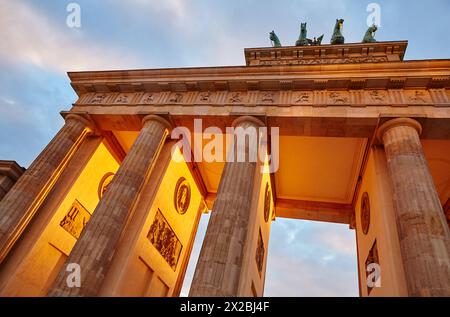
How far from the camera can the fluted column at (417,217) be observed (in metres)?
7.11

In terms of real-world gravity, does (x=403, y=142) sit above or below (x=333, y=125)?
below

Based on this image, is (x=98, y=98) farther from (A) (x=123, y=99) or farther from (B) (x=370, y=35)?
(B) (x=370, y=35)

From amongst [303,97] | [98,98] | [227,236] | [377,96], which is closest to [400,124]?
[377,96]

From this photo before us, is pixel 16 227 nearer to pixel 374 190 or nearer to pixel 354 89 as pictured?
pixel 374 190

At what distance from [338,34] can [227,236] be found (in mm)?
16397

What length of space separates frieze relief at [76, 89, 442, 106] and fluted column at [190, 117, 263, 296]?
12.0 ft

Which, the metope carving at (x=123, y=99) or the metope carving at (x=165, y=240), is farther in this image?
the metope carving at (x=123, y=99)

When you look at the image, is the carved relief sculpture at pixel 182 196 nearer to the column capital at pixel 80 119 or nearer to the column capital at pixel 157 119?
the column capital at pixel 157 119

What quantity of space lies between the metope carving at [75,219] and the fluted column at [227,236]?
25.8 feet

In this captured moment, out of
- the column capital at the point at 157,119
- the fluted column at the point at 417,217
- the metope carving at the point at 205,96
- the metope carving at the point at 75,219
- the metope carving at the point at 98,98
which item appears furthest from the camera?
the metope carving at the point at 98,98

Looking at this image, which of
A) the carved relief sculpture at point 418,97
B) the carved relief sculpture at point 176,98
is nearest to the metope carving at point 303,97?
the carved relief sculpture at point 418,97

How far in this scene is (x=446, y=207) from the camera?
14.9 metres
